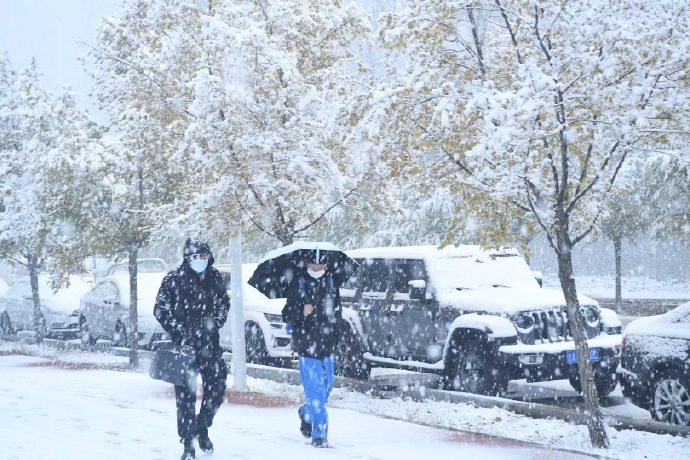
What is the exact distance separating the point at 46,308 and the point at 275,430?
14819mm

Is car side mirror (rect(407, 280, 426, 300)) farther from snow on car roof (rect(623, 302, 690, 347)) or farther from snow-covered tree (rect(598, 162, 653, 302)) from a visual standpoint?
snow-covered tree (rect(598, 162, 653, 302))

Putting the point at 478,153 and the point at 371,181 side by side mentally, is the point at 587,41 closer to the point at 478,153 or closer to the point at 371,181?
the point at 478,153

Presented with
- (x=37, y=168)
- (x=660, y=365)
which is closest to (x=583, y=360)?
(x=660, y=365)

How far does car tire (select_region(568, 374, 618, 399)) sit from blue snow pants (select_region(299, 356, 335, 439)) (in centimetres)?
459

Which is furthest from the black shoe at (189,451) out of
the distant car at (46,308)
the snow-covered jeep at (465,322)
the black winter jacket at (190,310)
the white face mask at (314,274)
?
the distant car at (46,308)

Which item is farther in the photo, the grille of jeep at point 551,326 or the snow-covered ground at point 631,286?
the snow-covered ground at point 631,286

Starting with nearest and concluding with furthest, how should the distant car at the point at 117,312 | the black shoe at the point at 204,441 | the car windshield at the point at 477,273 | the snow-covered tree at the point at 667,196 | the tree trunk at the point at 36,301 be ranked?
the black shoe at the point at 204,441
the car windshield at the point at 477,273
the distant car at the point at 117,312
the tree trunk at the point at 36,301
the snow-covered tree at the point at 667,196

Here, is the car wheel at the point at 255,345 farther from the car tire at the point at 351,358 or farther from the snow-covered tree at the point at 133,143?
the car tire at the point at 351,358

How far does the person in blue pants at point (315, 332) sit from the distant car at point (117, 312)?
9808mm

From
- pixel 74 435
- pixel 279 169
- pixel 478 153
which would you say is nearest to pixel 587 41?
pixel 478 153

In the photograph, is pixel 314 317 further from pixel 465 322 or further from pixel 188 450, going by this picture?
pixel 465 322

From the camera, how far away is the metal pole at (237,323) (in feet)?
39.5

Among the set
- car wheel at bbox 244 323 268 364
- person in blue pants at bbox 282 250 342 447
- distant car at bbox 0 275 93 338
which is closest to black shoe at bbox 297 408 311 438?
person in blue pants at bbox 282 250 342 447

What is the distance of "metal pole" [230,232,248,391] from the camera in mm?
12031
